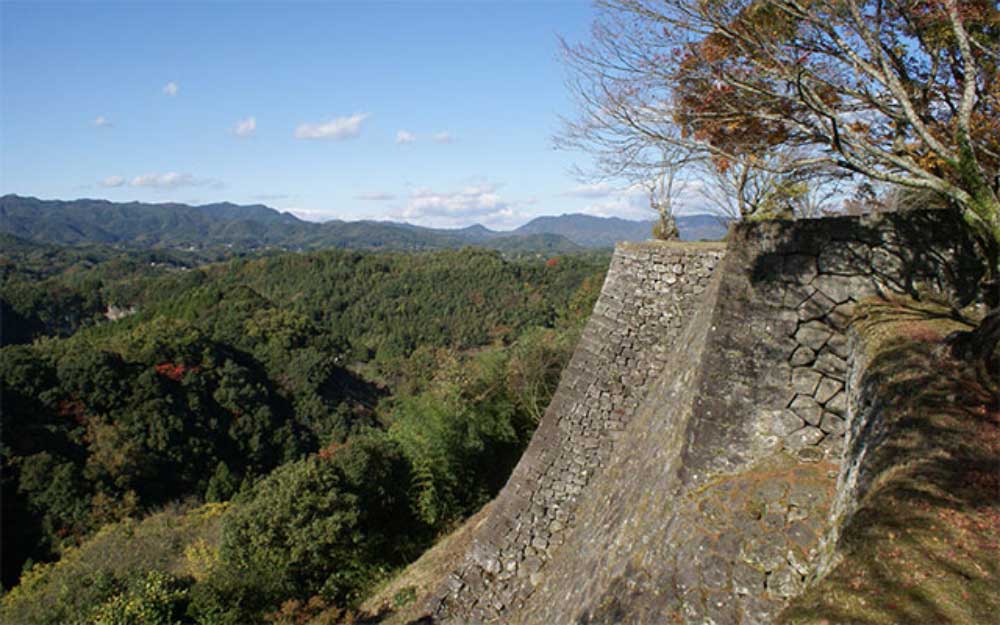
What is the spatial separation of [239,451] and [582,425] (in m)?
27.5

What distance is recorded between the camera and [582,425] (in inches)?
255

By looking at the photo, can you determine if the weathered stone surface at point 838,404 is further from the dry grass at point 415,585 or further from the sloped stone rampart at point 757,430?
the dry grass at point 415,585

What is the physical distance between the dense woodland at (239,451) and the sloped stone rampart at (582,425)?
135 inches

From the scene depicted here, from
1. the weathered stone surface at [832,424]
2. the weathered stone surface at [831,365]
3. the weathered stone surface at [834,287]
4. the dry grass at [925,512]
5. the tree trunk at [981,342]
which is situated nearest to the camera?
the dry grass at [925,512]

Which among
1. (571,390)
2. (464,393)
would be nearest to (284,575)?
(464,393)

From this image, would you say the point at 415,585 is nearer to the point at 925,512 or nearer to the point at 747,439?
the point at 747,439

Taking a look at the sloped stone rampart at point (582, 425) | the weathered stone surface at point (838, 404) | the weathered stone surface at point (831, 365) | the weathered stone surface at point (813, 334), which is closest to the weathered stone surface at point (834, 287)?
the weathered stone surface at point (813, 334)

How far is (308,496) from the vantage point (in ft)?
32.8

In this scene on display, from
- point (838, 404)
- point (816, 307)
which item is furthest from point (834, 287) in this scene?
point (838, 404)

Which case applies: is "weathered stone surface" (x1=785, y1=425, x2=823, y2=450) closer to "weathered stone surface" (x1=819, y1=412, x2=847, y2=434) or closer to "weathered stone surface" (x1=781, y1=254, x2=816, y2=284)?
"weathered stone surface" (x1=819, y1=412, x2=847, y2=434)

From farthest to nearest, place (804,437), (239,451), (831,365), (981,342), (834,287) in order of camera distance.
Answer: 1. (239,451)
2. (834,287)
3. (831,365)
4. (804,437)
5. (981,342)

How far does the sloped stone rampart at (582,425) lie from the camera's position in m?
6.11

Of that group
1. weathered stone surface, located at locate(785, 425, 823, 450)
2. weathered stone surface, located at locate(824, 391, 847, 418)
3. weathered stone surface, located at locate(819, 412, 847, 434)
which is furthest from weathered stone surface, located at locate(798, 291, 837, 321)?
weathered stone surface, located at locate(785, 425, 823, 450)

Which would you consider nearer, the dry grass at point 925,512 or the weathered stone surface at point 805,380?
the dry grass at point 925,512
